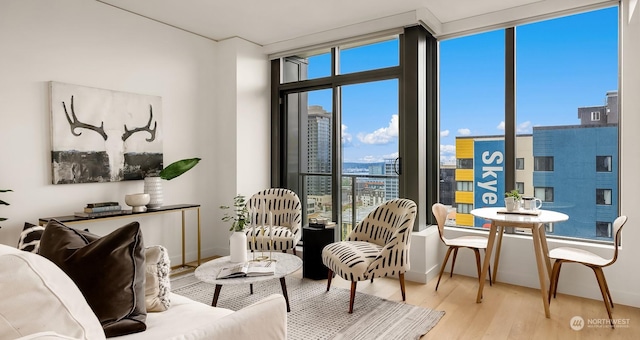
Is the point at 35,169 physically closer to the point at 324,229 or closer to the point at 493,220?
the point at 324,229

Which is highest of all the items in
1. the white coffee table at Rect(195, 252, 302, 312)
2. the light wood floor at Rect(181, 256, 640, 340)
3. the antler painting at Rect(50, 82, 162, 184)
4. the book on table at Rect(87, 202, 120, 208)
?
the antler painting at Rect(50, 82, 162, 184)

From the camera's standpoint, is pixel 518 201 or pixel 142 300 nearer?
pixel 142 300

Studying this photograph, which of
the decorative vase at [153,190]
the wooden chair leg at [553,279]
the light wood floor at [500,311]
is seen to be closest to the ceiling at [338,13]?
the decorative vase at [153,190]

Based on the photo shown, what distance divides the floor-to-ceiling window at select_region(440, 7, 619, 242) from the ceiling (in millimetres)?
191

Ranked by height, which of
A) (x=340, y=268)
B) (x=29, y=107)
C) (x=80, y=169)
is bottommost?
(x=340, y=268)

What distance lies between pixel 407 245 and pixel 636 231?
6.07 ft

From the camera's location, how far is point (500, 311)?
2869mm

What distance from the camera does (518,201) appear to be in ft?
10.5

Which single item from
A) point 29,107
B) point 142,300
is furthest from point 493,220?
point 29,107

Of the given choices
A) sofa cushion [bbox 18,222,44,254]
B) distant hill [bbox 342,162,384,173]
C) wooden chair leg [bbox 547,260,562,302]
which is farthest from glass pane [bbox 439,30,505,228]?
sofa cushion [bbox 18,222,44,254]

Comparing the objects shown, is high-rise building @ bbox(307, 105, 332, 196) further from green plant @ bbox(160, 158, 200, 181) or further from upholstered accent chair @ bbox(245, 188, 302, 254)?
green plant @ bbox(160, 158, 200, 181)

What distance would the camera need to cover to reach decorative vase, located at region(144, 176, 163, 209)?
3607 mm

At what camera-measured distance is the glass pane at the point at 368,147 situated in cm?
406

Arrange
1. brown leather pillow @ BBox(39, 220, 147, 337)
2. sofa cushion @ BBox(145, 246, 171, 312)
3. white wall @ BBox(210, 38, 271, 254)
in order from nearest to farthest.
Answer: brown leather pillow @ BBox(39, 220, 147, 337) < sofa cushion @ BBox(145, 246, 171, 312) < white wall @ BBox(210, 38, 271, 254)
